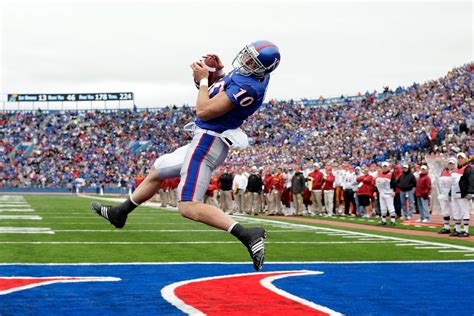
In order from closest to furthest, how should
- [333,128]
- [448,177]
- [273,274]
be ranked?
1. [273,274]
2. [448,177]
3. [333,128]

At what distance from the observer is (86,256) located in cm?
859

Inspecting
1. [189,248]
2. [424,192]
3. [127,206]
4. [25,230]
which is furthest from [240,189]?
[127,206]

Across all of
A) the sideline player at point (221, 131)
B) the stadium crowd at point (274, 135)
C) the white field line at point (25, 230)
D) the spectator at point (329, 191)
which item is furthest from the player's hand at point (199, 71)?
the stadium crowd at point (274, 135)

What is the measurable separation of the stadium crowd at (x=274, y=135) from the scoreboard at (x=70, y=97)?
266 cm

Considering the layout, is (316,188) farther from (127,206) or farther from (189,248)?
(127,206)

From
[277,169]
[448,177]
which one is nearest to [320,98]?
[277,169]

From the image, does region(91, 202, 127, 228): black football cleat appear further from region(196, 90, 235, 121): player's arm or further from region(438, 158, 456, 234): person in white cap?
region(438, 158, 456, 234): person in white cap

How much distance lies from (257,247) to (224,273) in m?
2.21

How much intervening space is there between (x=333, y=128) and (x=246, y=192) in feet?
63.2

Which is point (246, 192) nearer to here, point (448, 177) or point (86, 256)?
point (448, 177)

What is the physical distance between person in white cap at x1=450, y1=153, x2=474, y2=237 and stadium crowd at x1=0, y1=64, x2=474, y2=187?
10608mm

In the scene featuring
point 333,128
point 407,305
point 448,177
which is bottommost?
point 407,305

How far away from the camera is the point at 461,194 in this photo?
1353 centimetres

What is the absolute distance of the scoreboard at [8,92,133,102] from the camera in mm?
61406
